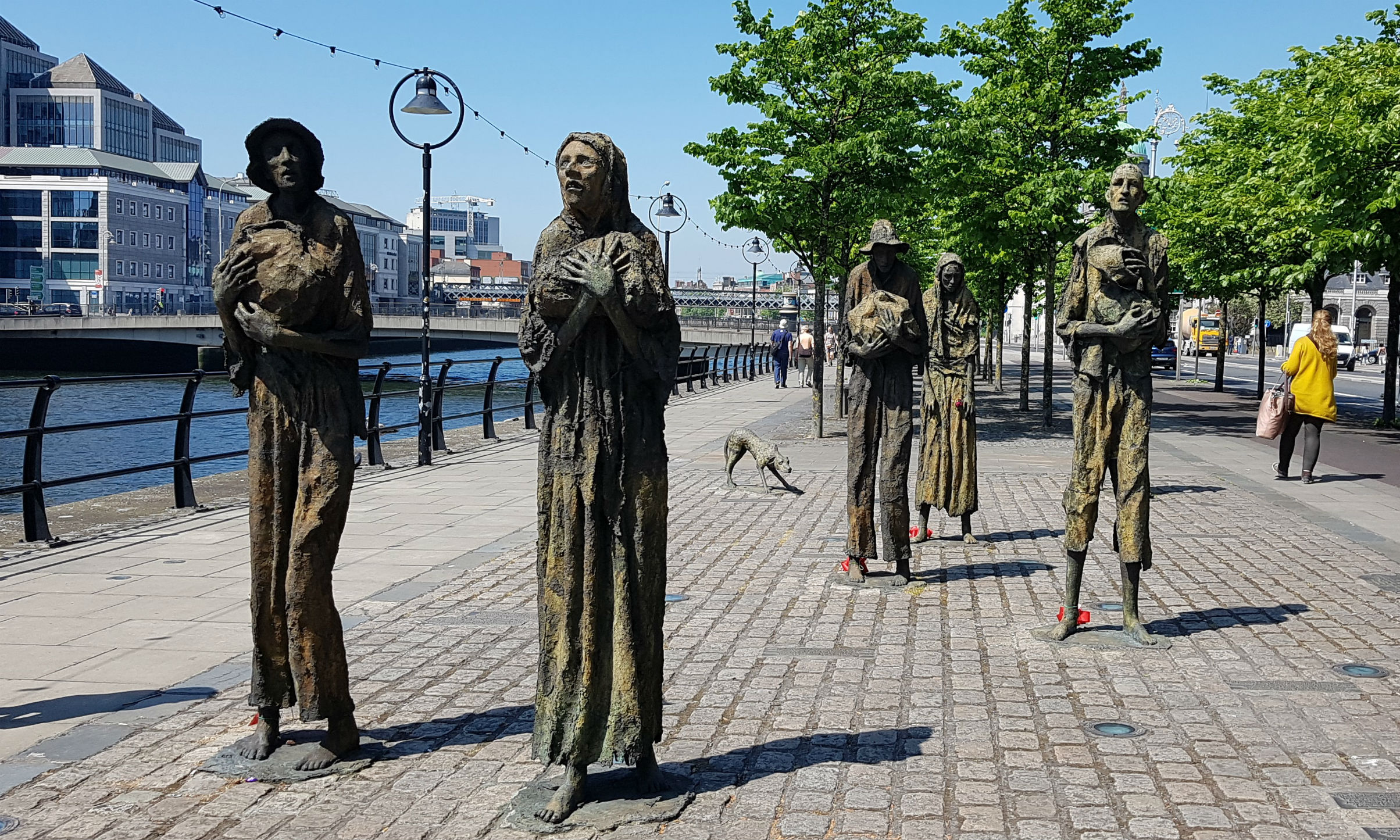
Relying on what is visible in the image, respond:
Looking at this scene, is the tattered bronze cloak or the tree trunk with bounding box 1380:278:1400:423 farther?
the tree trunk with bounding box 1380:278:1400:423

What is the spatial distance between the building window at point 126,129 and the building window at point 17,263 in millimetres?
19332

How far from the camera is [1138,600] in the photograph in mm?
8172

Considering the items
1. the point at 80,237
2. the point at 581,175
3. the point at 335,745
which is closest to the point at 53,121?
the point at 80,237

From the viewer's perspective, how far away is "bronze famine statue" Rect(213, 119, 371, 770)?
480cm

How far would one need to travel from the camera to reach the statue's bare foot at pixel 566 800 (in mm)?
4250

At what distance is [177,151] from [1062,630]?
455ft

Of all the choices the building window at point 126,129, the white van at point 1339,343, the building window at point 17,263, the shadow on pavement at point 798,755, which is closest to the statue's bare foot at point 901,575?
the shadow on pavement at point 798,755

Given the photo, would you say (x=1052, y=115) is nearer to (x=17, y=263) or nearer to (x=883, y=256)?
(x=883, y=256)

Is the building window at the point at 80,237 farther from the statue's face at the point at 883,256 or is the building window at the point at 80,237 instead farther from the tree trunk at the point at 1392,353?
the statue's face at the point at 883,256

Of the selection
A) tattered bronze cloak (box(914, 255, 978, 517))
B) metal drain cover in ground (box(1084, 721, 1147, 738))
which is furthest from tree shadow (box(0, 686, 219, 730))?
tattered bronze cloak (box(914, 255, 978, 517))

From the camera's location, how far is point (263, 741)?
4.90 metres

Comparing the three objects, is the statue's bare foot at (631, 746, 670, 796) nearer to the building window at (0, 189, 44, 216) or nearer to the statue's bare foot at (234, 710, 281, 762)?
the statue's bare foot at (234, 710, 281, 762)

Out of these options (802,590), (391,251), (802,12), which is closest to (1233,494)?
(802,590)

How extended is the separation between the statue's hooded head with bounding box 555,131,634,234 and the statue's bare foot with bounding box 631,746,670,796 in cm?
180
